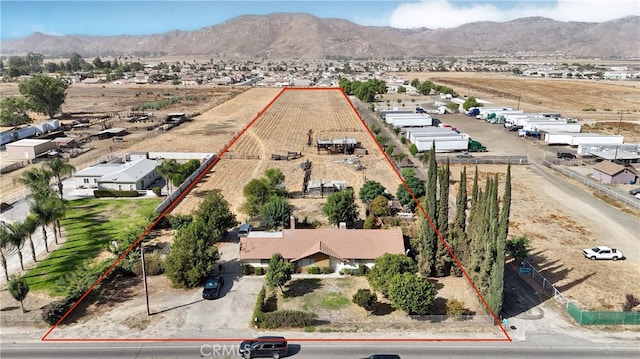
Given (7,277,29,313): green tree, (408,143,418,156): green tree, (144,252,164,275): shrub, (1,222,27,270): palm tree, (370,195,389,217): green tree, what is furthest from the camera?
(408,143,418,156): green tree

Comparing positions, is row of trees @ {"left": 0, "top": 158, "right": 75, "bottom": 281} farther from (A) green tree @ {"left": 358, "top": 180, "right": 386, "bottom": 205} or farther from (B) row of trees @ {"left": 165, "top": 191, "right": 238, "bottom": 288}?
(A) green tree @ {"left": 358, "top": 180, "right": 386, "bottom": 205}

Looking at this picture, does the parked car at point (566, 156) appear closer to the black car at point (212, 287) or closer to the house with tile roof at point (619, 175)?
the house with tile roof at point (619, 175)

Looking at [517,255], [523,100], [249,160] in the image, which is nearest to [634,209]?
[517,255]

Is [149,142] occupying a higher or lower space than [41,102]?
lower

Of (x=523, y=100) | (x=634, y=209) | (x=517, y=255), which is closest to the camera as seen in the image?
(x=517, y=255)

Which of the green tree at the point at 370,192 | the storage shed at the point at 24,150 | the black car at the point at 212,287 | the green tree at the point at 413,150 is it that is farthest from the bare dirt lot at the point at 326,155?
the black car at the point at 212,287

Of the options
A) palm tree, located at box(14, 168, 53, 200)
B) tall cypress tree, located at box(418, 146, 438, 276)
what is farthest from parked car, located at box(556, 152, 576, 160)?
palm tree, located at box(14, 168, 53, 200)

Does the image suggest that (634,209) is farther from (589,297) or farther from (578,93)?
(578,93)
